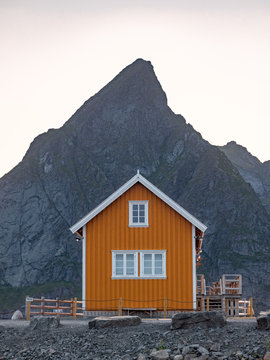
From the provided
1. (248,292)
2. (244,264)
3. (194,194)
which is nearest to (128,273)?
(248,292)

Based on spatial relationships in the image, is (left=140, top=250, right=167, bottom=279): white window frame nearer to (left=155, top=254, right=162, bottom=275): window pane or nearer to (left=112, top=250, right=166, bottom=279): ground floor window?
(left=112, top=250, right=166, bottom=279): ground floor window

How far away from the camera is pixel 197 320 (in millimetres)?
25578

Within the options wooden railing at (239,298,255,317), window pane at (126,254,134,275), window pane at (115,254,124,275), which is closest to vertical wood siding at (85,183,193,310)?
window pane at (115,254,124,275)

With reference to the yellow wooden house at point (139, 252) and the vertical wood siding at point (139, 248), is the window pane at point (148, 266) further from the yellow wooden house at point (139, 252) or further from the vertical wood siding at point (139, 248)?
the vertical wood siding at point (139, 248)

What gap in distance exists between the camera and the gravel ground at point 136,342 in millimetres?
21734

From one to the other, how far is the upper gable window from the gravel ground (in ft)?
30.3

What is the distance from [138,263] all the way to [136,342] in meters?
11.8

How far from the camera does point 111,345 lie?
79.2 feet

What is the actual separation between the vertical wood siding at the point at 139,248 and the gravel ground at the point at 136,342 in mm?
7623

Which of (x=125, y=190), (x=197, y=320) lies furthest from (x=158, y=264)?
(x=197, y=320)

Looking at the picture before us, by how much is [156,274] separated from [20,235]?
507 feet

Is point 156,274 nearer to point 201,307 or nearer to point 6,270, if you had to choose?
point 201,307

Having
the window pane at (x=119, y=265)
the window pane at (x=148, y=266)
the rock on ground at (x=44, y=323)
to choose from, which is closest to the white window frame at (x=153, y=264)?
the window pane at (x=148, y=266)

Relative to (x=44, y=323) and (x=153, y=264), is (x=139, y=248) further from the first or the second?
(x=44, y=323)
